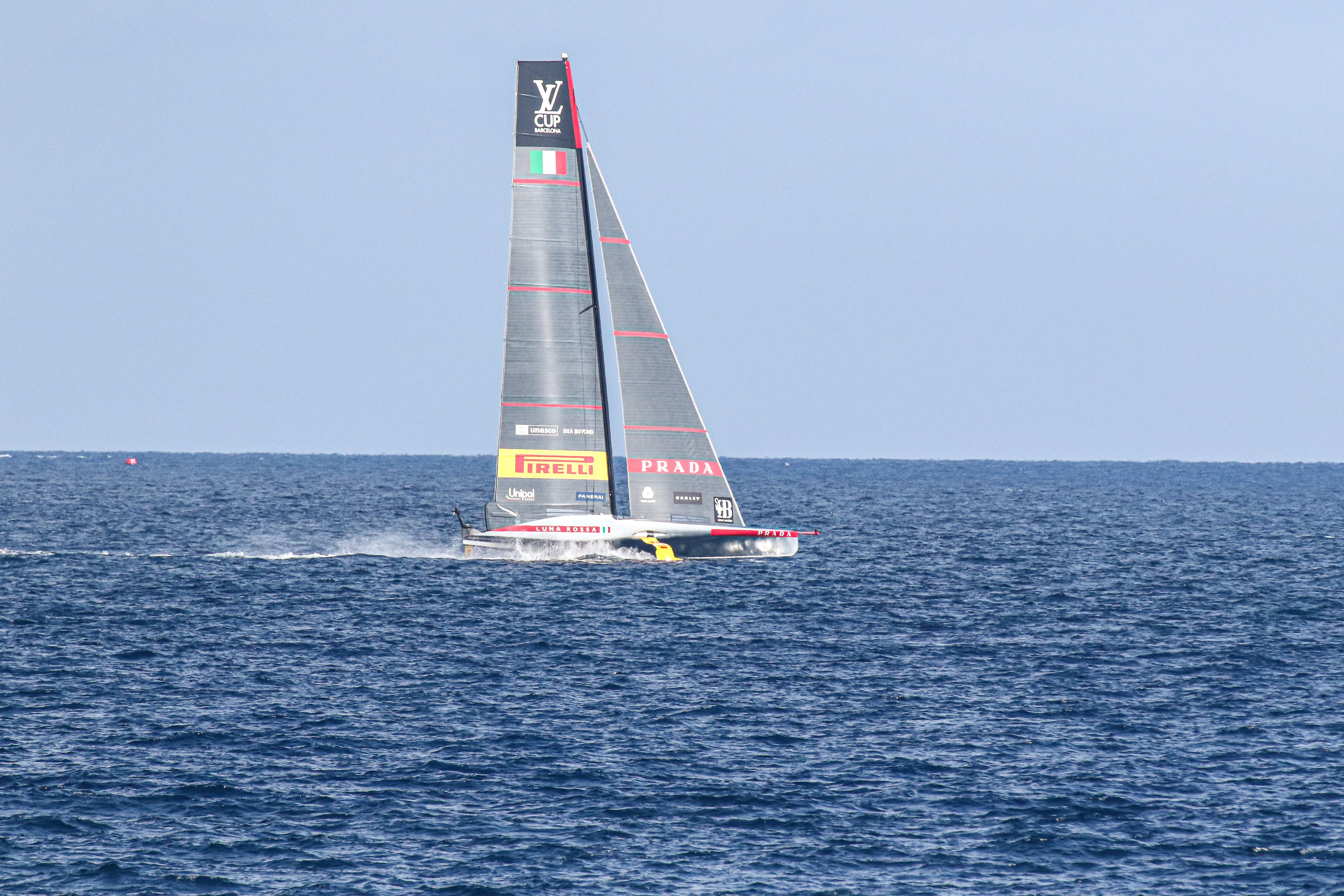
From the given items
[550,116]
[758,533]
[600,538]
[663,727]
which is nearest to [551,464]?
[600,538]

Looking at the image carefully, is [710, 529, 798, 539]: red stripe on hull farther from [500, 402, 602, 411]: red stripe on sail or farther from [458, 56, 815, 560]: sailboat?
[500, 402, 602, 411]: red stripe on sail

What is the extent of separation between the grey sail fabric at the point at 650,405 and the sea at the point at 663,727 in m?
2.72

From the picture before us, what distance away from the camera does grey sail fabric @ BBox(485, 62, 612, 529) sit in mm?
48969

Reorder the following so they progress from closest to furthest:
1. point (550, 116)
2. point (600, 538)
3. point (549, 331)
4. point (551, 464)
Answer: point (549, 331)
point (550, 116)
point (600, 538)
point (551, 464)

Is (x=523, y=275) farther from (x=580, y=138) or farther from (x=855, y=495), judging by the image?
(x=855, y=495)

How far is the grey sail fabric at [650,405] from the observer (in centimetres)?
4959

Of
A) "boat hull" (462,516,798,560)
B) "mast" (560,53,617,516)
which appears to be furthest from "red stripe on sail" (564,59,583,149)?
"boat hull" (462,516,798,560)

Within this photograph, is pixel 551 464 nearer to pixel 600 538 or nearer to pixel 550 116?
pixel 600 538

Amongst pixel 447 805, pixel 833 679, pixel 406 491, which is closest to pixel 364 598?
pixel 833 679

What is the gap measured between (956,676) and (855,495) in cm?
10180

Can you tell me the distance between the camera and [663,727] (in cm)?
2986

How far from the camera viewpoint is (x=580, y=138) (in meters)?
49.6

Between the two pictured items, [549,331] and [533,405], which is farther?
[533,405]

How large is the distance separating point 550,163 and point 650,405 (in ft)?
29.5
